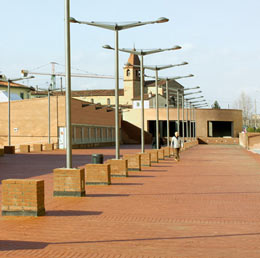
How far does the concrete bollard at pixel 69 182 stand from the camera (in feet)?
44.4

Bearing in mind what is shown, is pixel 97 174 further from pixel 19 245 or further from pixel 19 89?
pixel 19 89

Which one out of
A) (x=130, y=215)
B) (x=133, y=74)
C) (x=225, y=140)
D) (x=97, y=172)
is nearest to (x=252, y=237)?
(x=130, y=215)

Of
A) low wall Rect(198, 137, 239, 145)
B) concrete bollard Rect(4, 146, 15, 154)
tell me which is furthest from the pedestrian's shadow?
low wall Rect(198, 137, 239, 145)

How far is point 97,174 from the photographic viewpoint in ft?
56.0

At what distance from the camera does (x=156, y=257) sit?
7.09 metres

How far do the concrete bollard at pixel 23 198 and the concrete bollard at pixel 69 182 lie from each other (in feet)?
8.92

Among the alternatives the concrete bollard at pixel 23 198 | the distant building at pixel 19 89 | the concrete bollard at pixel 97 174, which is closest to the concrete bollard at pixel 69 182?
the concrete bollard at pixel 23 198

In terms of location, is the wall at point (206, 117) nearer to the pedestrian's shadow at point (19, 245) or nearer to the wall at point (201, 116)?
the wall at point (201, 116)

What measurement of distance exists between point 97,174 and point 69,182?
3460mm

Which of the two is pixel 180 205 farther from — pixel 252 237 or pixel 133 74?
pixel 133 74

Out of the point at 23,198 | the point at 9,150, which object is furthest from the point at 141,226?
the point at 9,150

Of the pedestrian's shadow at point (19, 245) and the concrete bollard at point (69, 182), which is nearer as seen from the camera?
the pedestrian's shadow at point (19, 245)

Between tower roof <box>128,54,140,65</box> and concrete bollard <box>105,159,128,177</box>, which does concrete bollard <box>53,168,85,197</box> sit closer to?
concrete bollard <box>105,159,128,177</box>

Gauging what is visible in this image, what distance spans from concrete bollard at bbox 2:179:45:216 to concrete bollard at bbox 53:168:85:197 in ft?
8.92
